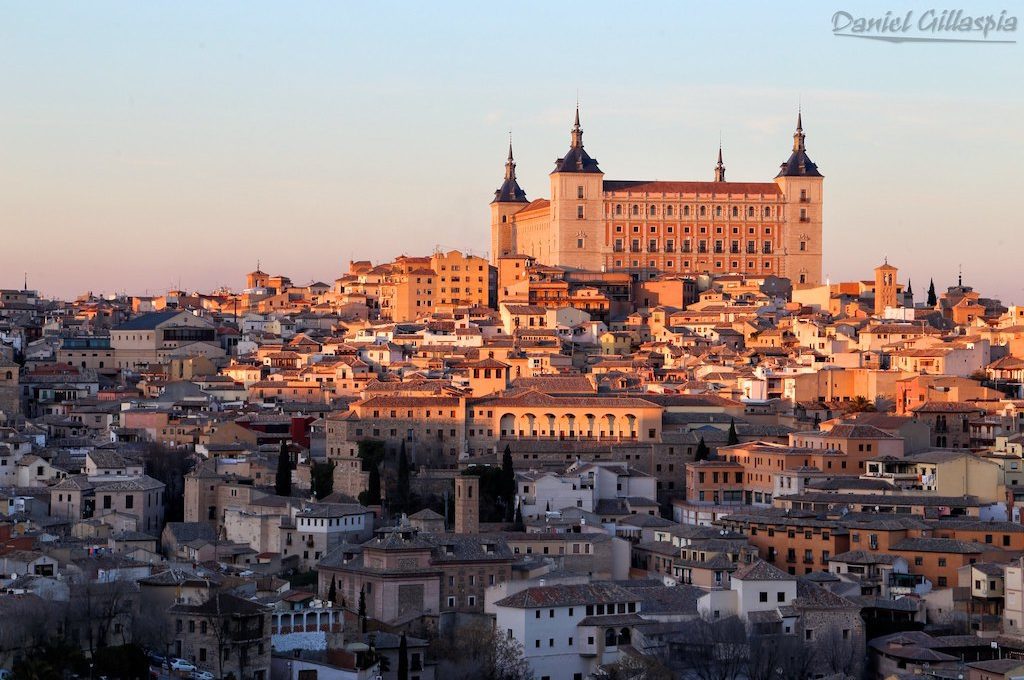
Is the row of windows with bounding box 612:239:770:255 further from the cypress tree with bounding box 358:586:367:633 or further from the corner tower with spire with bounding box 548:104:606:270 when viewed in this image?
the cypress tree with bounding box 358:586:367:633

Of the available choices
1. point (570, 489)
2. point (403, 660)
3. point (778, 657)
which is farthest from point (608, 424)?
point (403, 660)

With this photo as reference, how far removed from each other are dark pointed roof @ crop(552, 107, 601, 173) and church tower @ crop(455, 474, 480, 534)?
131 ft

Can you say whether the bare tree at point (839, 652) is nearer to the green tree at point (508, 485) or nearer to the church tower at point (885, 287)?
the green tree at point (508, 485)

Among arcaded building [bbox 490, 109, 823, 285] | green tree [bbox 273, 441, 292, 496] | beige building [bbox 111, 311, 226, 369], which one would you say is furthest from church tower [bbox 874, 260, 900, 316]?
green tree [bbox 273, 441, 292, 496]

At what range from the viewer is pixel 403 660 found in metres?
31.5

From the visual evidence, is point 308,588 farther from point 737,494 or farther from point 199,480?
point 737,494

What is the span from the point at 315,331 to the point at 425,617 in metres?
39.2

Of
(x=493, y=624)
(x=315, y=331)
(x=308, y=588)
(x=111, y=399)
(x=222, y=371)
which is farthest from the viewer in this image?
(x=315, y=331)

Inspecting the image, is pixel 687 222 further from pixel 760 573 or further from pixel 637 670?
pixel 637 670

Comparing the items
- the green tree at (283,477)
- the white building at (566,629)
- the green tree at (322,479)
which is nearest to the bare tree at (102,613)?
the white building at (566,629)

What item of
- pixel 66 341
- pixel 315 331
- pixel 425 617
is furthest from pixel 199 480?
pixel 315 331

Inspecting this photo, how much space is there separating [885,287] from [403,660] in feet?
143

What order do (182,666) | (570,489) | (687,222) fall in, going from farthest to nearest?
(687,222) → (570,489) → (182,666)

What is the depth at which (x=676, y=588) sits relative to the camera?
35938 mm
